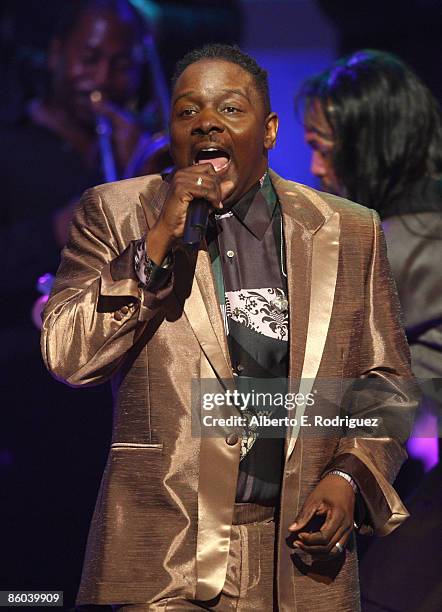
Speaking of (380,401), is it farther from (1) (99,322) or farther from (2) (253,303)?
(1) (99,322)

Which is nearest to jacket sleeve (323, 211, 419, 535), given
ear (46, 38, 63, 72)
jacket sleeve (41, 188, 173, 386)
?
jacket sleeve (41, 188, 173, 386)

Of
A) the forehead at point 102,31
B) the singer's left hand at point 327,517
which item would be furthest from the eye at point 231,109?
the forehead at point 102,31

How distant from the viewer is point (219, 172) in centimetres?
271

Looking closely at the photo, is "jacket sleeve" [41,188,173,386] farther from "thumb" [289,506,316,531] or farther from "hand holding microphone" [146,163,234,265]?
"thumb" [289,506,316,531]

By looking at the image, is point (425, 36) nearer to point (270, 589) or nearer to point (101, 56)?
point (101, 56)

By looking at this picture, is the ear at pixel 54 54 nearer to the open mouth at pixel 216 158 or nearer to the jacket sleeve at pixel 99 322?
the open mouth at pixel 216 158

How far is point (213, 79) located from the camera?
2.73 metres

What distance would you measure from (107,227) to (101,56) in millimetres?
2629

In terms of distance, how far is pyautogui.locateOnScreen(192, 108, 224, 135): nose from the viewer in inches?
105

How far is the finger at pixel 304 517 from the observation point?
8.14ft

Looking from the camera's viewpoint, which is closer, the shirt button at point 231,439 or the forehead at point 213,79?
the shirt button at point 231,439

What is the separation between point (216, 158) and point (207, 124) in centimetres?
9

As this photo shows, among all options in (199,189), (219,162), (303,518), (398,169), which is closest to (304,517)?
(303,518)

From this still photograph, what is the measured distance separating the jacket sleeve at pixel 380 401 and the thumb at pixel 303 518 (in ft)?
0.50
